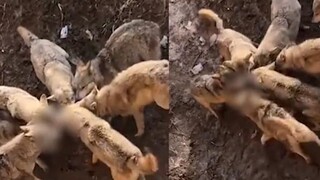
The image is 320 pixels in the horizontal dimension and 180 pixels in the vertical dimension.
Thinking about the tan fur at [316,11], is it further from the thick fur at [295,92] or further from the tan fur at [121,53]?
the tan fur at [121,53]

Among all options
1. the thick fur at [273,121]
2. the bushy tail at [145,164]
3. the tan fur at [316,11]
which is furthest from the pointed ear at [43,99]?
the tan fur at [316,11]

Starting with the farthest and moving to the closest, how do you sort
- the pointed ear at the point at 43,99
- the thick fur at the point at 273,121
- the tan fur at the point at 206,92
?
1. the pointed ear at the point at 43,99
2. the tan fur at the point at 206,92
3. the thick fur at the point at 273,121

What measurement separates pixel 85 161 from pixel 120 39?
0.22 m

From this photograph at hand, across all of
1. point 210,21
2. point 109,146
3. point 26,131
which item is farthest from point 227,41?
point 26,131

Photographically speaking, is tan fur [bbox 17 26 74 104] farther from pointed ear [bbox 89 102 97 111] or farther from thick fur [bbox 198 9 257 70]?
thick fur [bbox 198 9 257 70]

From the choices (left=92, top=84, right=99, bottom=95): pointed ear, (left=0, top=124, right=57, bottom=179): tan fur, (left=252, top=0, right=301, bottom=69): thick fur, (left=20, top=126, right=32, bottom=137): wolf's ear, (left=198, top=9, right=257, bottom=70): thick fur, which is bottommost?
(left=0, top=124, right=57, bottom=179): tan fur

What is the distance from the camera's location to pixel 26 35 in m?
1.38

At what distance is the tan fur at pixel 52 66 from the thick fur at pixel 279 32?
341 millimetres

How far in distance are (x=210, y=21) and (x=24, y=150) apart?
391 millimetres

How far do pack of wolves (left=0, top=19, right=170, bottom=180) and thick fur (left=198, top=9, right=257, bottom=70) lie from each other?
8 cm

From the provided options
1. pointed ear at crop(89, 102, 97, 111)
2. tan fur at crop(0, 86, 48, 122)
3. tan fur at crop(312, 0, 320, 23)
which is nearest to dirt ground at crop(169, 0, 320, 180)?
tan fur at crop(312, 0, 320, 23)

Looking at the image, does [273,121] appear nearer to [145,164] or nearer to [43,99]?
[145,164]

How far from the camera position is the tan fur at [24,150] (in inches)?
50.7

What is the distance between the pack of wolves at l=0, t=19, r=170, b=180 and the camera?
48.2 inches
